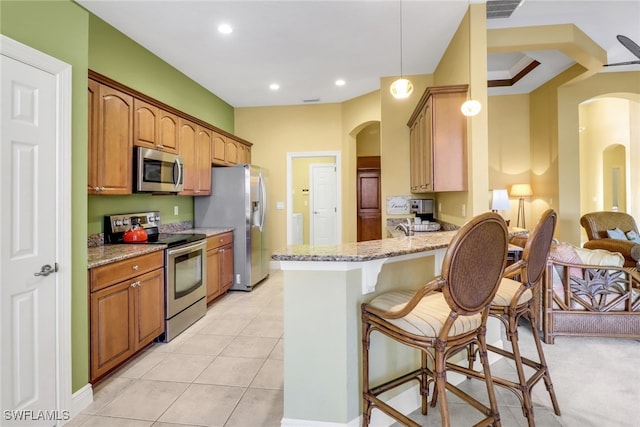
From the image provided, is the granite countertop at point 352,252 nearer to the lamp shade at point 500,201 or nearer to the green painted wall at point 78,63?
the green painted wall at point 78,63

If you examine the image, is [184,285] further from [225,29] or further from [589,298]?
[589,298]

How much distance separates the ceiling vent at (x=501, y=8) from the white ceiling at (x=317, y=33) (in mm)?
122

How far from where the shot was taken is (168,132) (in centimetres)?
365

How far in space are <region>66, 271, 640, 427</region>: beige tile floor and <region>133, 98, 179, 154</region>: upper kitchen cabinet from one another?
6.37 feet

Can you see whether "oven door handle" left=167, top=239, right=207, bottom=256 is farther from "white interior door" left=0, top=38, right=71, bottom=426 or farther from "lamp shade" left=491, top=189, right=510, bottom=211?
"lamp shade" left=491, top=189, right=510, bottom=211

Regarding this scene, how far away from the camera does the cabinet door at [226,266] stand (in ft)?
14.2

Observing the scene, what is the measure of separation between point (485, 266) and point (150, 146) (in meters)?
3.23

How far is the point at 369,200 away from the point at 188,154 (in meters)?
4.26

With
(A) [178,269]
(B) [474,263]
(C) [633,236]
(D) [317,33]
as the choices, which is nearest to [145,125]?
(A) [178,269]

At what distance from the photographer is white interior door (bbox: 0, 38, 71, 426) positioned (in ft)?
5.33

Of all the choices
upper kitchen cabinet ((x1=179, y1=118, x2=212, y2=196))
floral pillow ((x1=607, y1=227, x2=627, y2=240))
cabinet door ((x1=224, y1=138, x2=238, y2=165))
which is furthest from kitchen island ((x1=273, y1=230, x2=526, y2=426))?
floral pillow ((x1=607, y1=227, x2=627, y2=240))

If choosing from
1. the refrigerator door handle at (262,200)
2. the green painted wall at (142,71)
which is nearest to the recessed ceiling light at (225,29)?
the green painted wall at (142,71)

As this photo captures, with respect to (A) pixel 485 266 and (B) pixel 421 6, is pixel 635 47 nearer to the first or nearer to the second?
(B) pixel 421 6

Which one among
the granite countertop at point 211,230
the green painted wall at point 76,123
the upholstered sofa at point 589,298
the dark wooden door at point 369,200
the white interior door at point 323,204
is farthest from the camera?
the white interior door at point 323,204
